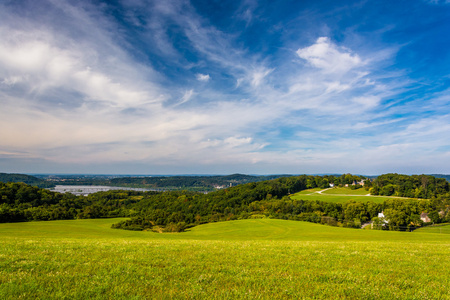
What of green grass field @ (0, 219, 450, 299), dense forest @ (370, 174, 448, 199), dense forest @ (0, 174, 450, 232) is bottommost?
dense forest @ (0, 174, 450, 232)

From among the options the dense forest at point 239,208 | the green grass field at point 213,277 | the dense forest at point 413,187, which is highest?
the green grass field at point 213,277

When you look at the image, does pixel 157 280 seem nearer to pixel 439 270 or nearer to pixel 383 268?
pixel 383 268

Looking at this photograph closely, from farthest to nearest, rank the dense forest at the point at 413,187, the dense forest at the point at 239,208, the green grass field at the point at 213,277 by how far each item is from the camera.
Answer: the dense forest at the point at 413,187 < the dense forest at the point at 239,208 < the green grass field at the point at 213,277

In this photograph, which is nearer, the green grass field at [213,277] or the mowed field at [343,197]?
the green grass field at [213,277]

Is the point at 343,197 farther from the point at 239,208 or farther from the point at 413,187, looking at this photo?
the point at 239,208

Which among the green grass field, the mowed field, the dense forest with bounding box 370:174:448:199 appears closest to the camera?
the green grass field

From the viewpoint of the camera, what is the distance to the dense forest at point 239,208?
76562mm

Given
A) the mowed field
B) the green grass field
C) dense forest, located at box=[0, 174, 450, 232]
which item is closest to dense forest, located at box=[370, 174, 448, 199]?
dense forest, located at box=[0, 174, 450, 232]

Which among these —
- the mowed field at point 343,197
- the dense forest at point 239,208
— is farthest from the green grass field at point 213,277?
the mowed field at point 343,197

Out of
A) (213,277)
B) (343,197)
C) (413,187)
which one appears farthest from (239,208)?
(213,277)

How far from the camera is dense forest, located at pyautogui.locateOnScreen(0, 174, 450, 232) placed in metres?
76.6

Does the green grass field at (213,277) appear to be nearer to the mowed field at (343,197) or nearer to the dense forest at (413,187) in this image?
the mowed field at (343,197)

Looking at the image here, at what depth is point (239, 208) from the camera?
119 meters

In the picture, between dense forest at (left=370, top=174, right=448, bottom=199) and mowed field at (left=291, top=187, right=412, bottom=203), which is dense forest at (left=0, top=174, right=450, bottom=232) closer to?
dense forest at (left=370, top=174, right=448, bottom=199)
